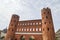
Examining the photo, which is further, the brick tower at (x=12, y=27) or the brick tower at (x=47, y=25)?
the brick tower at (x=12, y=27)

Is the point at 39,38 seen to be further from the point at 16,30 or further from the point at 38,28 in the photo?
the point at 16,30

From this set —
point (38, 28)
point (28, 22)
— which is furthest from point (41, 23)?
point (28, 22)

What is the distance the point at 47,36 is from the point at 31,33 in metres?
5.76

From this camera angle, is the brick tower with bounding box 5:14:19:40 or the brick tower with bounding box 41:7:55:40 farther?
the brick tower with bounding box 5:14:19:40

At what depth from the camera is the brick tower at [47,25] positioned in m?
28.8

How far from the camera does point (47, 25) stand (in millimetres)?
30453

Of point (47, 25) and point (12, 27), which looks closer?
point (47, 25)

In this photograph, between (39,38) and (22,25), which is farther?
(22,25)

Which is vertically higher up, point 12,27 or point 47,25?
point 47,25

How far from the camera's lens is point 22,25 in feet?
114

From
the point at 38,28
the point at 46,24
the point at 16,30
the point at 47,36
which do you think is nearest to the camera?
the point at 47,36

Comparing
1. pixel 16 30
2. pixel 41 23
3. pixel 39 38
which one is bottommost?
pixel 39 38

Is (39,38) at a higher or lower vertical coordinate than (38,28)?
lower

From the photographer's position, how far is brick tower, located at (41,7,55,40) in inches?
1135
